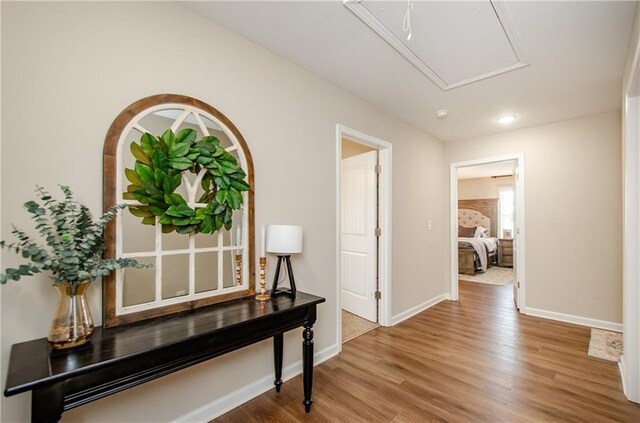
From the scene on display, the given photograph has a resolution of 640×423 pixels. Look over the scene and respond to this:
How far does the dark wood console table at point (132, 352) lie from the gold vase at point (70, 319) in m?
0.04

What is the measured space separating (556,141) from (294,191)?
3.50 meters

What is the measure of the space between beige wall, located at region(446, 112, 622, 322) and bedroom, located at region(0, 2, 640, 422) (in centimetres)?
1

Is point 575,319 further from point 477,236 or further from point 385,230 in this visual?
point 477,236

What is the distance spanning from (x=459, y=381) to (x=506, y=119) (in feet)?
9.84

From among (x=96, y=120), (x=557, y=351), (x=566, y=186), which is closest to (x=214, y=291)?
(x=96, y=120)

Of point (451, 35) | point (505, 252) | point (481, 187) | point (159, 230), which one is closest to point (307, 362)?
point (159, 230)

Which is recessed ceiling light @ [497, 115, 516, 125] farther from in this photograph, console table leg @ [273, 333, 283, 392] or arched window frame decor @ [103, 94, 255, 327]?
console table leg @ [273, 333, 283, 392]

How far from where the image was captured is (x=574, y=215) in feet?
11.5

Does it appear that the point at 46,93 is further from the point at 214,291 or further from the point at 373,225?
the point at 373,225

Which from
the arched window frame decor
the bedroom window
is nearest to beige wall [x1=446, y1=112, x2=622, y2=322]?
the arched window frame decor

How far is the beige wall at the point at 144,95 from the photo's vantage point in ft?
4.06

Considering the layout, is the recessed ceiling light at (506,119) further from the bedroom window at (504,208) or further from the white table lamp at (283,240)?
the bedroom window at (504,208)

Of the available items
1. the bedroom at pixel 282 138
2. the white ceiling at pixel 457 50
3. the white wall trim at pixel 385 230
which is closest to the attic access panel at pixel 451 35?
the white ceiling at pixel 457 50

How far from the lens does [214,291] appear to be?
1.80 m
